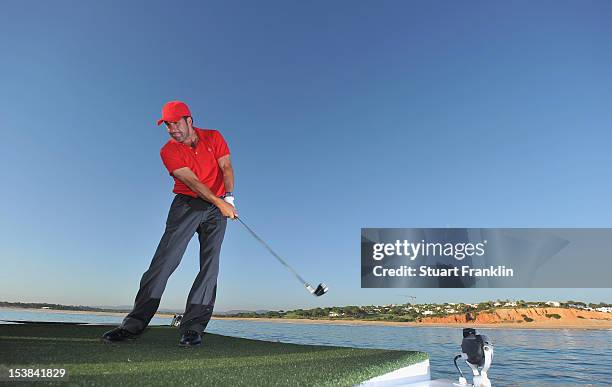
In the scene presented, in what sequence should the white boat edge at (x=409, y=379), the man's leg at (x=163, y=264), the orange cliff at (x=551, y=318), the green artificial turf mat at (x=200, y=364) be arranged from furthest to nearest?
the orange cliff at (x=551, y=318) < the man's leg at (x=163, y=264) < the white boat edge at (x=409, y=379) < the green artificial turf mat at (x=200, y=364)

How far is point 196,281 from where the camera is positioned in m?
4.21

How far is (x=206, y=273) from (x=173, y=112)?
1.41m

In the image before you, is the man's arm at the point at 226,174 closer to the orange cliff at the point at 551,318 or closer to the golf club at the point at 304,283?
the golf club at the point at 304,283

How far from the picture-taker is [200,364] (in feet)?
10.0

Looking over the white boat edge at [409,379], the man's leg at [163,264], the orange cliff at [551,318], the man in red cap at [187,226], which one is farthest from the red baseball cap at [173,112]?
the orange cliff at [551,318]

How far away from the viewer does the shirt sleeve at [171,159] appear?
408 cm

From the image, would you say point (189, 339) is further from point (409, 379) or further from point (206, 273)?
point (409, 379)

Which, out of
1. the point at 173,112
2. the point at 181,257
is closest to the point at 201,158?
the point at 173,112

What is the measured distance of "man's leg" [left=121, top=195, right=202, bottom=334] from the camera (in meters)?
3.99

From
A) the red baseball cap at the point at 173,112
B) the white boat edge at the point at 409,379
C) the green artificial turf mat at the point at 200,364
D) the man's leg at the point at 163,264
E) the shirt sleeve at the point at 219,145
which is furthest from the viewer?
the shirt sleeve at the point at 219,145

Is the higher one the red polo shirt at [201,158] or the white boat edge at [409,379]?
the red polo shirt at [201,158]

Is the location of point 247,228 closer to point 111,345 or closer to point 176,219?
point 176,219


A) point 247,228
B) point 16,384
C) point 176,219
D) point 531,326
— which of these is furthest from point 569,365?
point 531,326

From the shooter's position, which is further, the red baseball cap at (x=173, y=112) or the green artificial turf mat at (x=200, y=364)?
the red baseball cap at (x=173, y=112)
